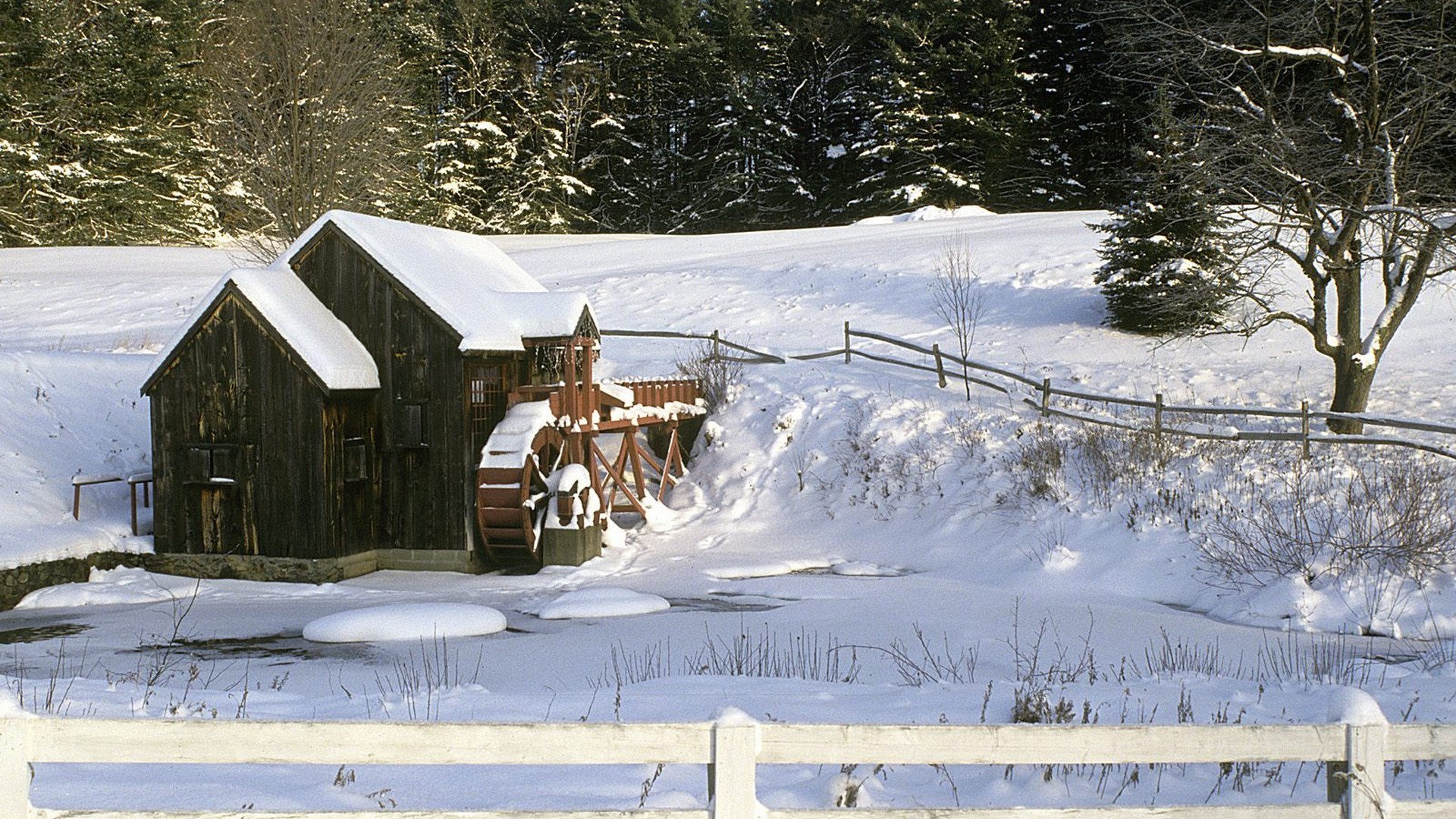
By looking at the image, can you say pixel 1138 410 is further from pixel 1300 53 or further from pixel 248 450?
pixel 248 450

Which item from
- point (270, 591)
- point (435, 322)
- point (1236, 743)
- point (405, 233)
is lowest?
point (270, 591)

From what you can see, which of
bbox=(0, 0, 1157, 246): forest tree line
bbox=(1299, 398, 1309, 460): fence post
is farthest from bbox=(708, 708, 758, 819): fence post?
bbox=(0, 0, 1157, 246): forest tree line

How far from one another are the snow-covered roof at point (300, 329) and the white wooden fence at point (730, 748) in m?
14.2

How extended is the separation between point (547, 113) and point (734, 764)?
176 ft

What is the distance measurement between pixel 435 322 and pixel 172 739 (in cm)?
1501

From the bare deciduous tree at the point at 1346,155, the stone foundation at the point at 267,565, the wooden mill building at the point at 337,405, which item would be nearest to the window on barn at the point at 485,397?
Result: the wooden mill building at the point at 337,405

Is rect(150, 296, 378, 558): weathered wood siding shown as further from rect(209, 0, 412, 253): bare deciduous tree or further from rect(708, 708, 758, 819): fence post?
rect(708, 708, 758, 819): fence post

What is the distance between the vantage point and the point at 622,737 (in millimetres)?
4723

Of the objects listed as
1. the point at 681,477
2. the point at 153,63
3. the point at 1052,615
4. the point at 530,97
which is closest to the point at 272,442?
the point at 681,477

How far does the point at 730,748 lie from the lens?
4.61 metres

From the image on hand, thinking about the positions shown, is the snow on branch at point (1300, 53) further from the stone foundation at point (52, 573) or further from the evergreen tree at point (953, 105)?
the evergreen tree at point (953, 105)

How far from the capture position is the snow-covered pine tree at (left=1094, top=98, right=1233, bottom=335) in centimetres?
2375

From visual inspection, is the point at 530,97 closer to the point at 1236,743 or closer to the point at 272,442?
the point at 272,442

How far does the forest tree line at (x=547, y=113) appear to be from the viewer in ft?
116
